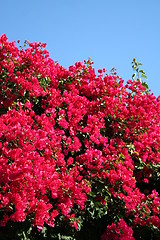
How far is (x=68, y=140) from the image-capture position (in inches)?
261

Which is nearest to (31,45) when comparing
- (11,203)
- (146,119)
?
(146,119)

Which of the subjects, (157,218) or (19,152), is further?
(157,218)

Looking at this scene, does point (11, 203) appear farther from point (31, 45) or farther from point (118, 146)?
point (31, 45)

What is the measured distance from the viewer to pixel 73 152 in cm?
668

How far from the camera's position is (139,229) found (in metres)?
6.71

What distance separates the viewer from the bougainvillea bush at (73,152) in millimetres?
5211

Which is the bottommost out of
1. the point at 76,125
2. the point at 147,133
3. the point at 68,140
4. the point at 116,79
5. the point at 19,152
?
the point at 19,152

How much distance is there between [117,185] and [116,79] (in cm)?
309

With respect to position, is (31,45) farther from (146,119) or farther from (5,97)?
(146,119)

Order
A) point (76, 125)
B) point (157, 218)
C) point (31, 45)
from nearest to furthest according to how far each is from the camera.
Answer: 1. point (157, 218)
2. point (76, 125)
3. point (31, 45)

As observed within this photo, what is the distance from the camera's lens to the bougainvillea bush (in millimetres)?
5211

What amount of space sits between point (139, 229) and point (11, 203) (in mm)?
2856

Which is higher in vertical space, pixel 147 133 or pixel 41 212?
pixel 147 133

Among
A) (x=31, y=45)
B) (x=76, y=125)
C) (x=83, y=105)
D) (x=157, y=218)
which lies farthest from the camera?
(x=31, y=45)
